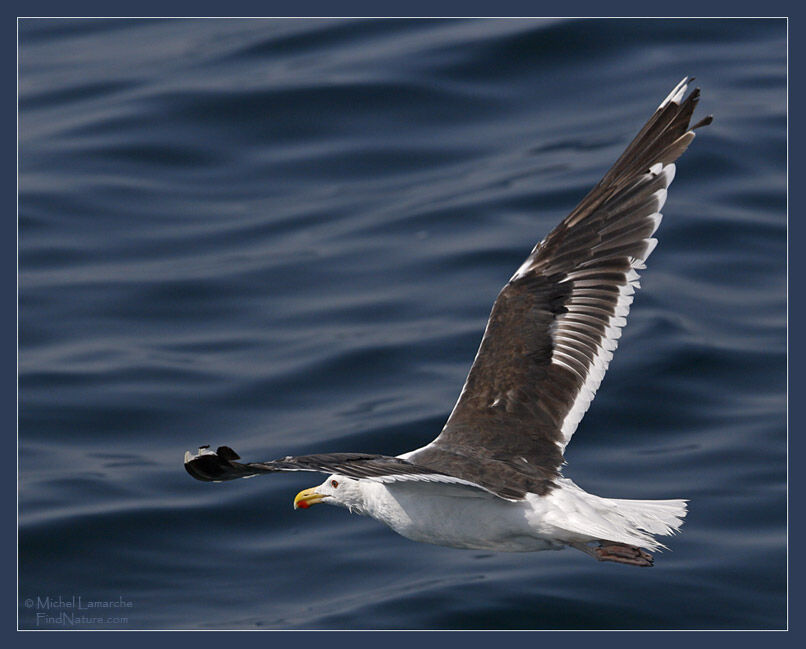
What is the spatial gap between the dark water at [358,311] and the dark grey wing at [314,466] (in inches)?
157

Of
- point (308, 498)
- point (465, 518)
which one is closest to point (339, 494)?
point (308, 498)

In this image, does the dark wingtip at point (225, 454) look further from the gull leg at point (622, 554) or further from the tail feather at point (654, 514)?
the tail feather at point (654, 514)

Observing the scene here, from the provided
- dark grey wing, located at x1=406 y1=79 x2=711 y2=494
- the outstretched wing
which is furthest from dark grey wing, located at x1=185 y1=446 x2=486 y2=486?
dark grey wing, located at x1=406 y1=79 x2=711 y2=494

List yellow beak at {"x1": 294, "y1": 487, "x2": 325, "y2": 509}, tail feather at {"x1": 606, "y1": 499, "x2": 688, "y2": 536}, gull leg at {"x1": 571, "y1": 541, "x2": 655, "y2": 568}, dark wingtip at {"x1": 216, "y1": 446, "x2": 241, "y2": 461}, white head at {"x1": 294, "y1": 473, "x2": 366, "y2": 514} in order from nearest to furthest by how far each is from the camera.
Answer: dark wingtip at {"x1": 216, "y1": 446, "x2": 241, "y2": 461}, gull leg at {"x1": 571, "y1": 541, "x2": 655, "y2": 568}, tail feather at {"x1": 606, "y1": 499, "x2": 688, "y2": 536}, white head at {"x1": 294, "y1": 473, "x2": 366, "y2": 514}, yellow beak at {"x1": 294, "y1": 487, "x2": 325, "y2": 509}

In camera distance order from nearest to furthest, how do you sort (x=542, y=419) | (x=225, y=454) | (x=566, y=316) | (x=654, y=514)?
(x=225, y=454), (x=654, y=514), (x=542, y=419), (x=566, y=316)

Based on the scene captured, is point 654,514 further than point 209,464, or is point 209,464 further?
point 654,514

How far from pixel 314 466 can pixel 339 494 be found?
1849 mm

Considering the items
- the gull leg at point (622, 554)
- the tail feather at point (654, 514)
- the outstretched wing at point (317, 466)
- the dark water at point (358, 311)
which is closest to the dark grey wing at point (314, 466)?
the outstretched wing at point (317, 466)

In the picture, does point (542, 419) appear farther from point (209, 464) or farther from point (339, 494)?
point (209, 464)

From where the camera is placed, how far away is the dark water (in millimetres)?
10875

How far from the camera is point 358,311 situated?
14.4 m

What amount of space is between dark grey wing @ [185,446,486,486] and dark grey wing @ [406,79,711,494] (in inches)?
59.1

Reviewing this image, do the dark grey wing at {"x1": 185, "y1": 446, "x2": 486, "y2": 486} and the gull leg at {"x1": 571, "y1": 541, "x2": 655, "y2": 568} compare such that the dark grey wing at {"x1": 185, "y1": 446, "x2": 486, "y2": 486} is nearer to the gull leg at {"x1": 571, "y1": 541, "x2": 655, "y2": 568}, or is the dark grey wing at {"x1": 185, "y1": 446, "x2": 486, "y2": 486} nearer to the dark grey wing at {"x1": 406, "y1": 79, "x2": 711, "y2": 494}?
Answer: the gull leg at {"x1": 571, "y1": 541, "x2": 655, "y2": 568}

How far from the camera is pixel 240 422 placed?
41.0 feet
